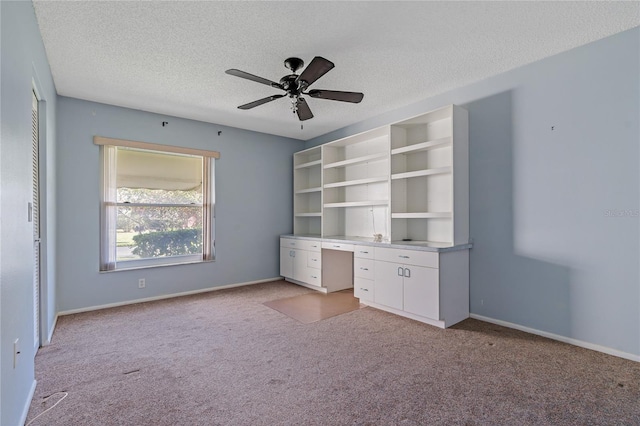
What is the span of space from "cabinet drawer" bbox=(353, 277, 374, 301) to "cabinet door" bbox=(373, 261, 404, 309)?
→ 8 centimetres

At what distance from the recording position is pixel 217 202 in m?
5.08

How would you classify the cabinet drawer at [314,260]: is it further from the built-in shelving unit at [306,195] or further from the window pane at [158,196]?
the window pane at [158,196]

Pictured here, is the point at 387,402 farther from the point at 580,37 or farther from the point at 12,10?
the point at 580,37

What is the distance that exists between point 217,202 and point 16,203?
3.31m

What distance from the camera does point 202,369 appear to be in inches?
97.2

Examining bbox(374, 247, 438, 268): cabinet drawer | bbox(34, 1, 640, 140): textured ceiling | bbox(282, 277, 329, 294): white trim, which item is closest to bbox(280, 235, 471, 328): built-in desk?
bbox(374, 247, 438, 268): cabinet drawer

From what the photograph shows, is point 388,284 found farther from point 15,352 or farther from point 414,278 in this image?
point 15,352

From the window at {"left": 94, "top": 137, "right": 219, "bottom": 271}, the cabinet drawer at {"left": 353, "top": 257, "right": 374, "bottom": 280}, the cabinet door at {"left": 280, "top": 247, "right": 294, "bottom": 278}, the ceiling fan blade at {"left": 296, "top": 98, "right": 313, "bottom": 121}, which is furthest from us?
the cabinet door at {"left": 280, "top": 247, "right": 294, "bottom": 278}

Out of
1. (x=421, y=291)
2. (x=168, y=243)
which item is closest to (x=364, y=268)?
(x=421, y=291)

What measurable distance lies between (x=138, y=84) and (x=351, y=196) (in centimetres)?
325

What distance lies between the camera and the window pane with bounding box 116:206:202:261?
4.34 m

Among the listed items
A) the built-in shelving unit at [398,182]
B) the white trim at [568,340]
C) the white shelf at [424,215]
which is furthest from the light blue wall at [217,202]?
the white trim at [568,340]

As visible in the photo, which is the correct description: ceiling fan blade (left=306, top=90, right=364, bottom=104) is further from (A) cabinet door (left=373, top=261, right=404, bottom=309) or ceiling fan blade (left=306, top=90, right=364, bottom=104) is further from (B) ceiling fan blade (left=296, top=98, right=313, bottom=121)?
(A) cabinet door (left=373, top=261, right=404, bottom=309)

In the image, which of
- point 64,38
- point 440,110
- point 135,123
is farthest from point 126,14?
point 440,110
